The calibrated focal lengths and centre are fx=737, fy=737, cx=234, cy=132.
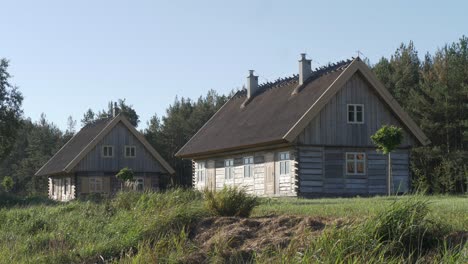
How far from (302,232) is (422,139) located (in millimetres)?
22463

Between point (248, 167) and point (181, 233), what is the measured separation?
22.8m

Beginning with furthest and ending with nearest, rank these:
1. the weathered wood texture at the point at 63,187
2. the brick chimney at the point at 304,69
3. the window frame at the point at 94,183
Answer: the weathered wood texture at the point at 63,187
the window frame at the point at 94,183
the brick chimney at the point at 304,69

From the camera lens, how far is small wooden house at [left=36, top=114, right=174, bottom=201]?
1959 inches

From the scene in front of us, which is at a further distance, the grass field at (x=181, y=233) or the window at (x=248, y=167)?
the window at (x=248, y=167)

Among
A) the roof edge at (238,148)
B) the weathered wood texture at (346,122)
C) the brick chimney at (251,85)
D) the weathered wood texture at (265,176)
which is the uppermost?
the brick chimney at (251,85)

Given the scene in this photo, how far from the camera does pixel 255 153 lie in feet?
117

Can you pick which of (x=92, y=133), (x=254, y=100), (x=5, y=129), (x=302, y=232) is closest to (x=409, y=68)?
(x=254, y=100)

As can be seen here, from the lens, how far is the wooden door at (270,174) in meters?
34.0

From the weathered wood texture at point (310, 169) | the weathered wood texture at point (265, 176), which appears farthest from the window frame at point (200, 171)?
the weathered wood texture at point (310, 169)

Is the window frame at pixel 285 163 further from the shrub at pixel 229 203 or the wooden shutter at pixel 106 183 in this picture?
the wooden shutter at pixel 106 183

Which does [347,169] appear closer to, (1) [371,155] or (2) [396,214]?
(1) [371,155]

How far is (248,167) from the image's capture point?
36250mm

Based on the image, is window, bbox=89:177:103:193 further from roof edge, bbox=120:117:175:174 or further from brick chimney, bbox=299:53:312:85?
brick chimney, bbox=299:53:312:85

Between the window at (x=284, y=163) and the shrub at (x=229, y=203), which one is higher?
the window at (x=284, y=163)
